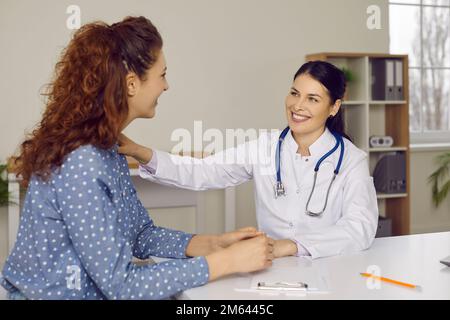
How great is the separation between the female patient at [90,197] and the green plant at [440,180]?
377 centimetres

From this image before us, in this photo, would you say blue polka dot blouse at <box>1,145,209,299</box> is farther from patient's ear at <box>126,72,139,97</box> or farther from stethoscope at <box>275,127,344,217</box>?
stethoscope at <box>275,127,344,217</box>

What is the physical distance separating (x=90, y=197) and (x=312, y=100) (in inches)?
42.6

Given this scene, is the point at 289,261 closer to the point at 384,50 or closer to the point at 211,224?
the point at 211,224

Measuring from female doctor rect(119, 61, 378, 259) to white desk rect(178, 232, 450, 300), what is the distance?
11cm

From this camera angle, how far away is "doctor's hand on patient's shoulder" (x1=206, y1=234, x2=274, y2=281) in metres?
1.29

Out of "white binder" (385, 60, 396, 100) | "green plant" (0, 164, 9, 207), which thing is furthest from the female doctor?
"white binder" (385, 60, 396, 100)

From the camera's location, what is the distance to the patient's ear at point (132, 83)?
1.36 metres

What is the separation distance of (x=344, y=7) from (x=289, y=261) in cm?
332

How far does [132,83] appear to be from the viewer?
1383 mm

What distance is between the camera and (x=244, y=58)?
13.4 feet

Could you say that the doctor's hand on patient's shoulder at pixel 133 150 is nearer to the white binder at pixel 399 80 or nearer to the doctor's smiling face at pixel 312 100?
the doctor's smiling face at pixel 312 100

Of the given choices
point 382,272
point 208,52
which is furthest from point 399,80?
point 382,272

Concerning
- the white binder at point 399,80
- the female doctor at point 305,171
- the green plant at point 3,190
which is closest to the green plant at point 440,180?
the white binder at point 399,80

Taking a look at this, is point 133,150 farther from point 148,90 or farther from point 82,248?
point 82,248
